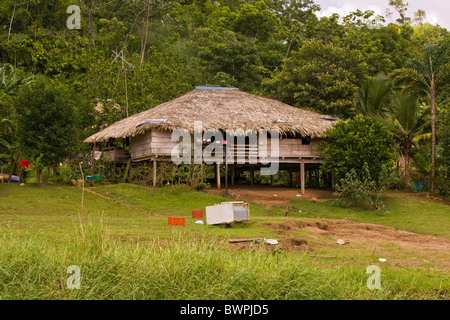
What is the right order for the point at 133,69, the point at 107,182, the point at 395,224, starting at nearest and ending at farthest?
the point at 395,224 < the point at 107,182 < the point at 133,69

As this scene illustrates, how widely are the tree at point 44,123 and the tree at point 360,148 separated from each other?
964 centimetres

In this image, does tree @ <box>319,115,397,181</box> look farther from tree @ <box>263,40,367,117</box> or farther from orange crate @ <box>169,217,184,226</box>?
orange crate @ <box>169,217,184,226</box>

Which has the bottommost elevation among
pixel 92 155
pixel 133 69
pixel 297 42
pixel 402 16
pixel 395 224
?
pixel 395 224

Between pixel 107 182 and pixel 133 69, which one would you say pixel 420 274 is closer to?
pixel 107 182

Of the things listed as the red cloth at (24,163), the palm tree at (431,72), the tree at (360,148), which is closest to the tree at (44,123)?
the red cloth at (24,163)

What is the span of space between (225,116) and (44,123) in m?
7.32

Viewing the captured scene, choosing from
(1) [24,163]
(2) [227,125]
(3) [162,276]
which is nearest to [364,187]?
(2) [227,125]

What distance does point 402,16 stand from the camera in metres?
51.6

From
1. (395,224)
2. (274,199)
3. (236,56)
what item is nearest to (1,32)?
(236,56)

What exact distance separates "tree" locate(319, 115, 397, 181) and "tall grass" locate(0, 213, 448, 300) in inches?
477

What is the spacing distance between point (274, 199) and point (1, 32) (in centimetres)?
2086

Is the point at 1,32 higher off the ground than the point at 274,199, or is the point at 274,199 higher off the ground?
the point at 1,32

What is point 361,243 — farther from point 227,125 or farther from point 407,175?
point 407,175

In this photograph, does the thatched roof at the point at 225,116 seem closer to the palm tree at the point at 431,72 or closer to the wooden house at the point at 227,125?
the wooden house at the point at 227,125
